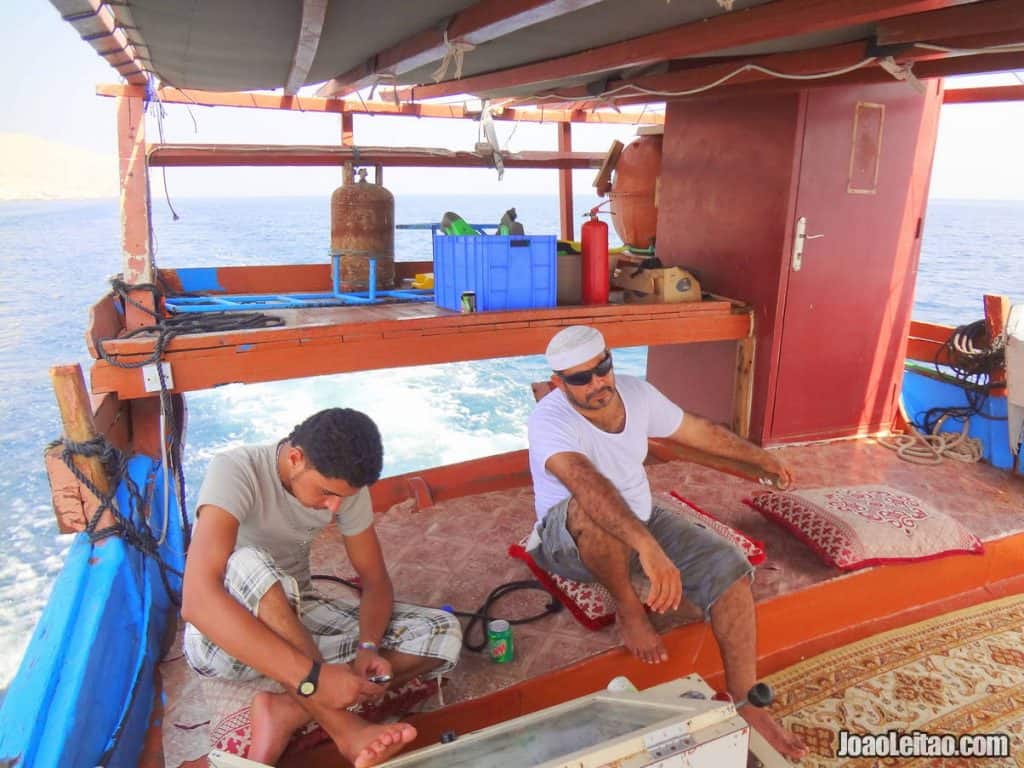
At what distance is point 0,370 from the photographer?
12.2m

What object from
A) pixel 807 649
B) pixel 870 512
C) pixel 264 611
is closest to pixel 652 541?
pixel 264 611

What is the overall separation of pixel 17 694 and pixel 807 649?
2.83m

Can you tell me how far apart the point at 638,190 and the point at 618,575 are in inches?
155

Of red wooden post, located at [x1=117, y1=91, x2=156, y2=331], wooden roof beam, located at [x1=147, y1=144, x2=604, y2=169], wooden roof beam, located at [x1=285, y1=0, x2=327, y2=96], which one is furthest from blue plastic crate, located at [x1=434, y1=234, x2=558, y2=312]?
red wooden post, located at [x1=117, y1=91, x2=156, y2=331]

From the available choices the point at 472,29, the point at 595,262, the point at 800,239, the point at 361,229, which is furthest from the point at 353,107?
the point at 800,239

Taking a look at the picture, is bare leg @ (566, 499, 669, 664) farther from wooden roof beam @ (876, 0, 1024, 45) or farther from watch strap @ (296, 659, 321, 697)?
wooden roof beam @ (876, 0, 1024, 45)

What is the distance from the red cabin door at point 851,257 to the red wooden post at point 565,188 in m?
2.70

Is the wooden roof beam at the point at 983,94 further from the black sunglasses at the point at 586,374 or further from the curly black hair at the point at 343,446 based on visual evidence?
the curly black hair at the point at 343,446

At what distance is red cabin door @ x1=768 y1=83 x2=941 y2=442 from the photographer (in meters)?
4.29

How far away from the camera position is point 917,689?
266 centimetres

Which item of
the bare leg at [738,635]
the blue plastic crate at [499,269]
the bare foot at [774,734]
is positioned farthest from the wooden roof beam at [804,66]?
the bare foot at [774,734]

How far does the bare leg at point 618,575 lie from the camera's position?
2305 millimetres

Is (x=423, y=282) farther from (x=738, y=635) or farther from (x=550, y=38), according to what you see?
(x=738, y=635)

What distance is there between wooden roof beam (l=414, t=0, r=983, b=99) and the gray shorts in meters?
1.78
